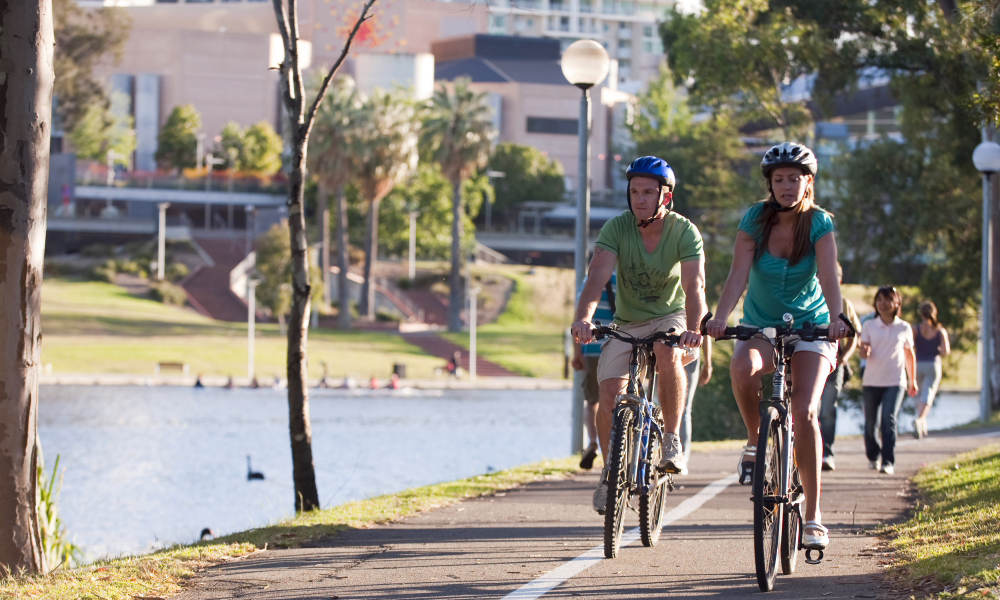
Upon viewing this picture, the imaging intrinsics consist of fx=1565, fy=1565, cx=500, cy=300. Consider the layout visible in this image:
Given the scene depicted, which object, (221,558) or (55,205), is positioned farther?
(55,205)

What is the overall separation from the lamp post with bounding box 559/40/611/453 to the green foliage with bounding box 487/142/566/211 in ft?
383

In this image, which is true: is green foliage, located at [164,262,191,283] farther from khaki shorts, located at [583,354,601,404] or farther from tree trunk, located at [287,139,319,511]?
khaki shorts, located at [583,354,601,404]

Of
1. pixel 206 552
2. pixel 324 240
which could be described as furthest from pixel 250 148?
pixel 206 552

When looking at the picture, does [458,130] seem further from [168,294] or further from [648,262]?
[648,262]

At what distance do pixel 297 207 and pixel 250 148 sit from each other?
4657 inches

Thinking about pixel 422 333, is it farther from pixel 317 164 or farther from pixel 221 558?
pixel 221 558

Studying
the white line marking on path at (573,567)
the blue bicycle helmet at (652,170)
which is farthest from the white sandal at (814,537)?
the blue bicycle helmet at (652,170)

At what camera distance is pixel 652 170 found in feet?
26.3

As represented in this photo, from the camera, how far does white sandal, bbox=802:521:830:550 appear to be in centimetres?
726

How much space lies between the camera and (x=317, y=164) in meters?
85.2

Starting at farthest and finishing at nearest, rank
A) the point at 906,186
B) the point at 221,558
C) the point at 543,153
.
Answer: the point at 543,153 → the point at 906,186 → the point at 221,558

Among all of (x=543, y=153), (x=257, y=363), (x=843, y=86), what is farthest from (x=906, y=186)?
(x=543, y=153)

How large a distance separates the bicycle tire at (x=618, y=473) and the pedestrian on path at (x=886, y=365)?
6.75m

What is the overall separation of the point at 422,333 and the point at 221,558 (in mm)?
80382
